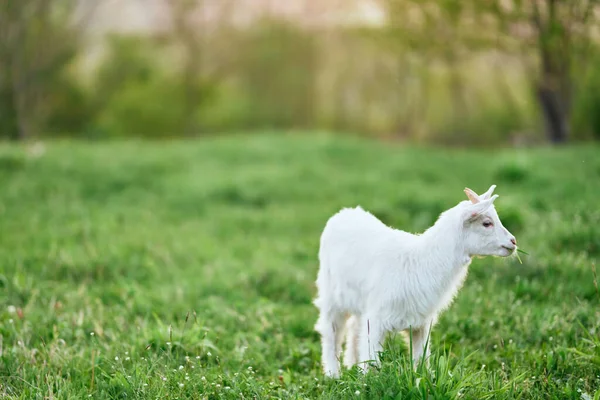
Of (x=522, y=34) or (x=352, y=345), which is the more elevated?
(x=522, y=34)

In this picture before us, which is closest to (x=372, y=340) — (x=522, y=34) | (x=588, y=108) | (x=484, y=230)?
(x=484, y=230)

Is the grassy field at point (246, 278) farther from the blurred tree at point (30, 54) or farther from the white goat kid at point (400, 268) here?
the blurred tree at point (30, 54)

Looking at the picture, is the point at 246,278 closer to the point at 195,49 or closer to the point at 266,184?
the point at 266,184

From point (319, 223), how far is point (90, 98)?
913 inches

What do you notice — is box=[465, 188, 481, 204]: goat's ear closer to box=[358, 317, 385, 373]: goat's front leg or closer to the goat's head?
the goat's head

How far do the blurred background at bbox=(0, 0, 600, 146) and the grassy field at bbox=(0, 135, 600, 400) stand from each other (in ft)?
32.9

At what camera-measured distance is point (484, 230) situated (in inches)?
150

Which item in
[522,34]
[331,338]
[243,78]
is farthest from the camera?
[243,78]

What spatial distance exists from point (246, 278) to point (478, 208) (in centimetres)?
365

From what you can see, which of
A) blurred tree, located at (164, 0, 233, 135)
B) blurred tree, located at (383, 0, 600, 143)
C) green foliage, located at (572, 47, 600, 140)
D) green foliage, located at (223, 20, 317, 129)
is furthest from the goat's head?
blurred tree, located at (164, 0, 233, 135)

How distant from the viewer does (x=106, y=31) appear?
27.1 metres

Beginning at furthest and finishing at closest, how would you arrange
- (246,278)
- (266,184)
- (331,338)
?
(266,184)
(246,278)
(331,338)

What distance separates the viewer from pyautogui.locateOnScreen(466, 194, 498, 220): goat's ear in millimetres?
3715

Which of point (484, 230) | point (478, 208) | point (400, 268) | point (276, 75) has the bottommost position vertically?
point (400, 268)
